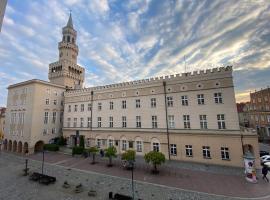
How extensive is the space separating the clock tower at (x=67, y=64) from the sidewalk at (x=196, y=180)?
30.9 meters

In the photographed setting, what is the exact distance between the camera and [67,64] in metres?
48.5

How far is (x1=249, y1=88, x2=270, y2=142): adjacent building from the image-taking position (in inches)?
1937

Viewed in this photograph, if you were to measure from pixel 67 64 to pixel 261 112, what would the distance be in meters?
68.5

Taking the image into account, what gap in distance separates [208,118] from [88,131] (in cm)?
2734

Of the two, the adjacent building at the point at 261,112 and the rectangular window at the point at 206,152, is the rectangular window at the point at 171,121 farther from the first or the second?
the adjacent building at the point at 261,112

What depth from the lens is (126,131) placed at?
1241 inches

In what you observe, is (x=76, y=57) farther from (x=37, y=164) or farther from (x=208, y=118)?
(x=208, y=118)


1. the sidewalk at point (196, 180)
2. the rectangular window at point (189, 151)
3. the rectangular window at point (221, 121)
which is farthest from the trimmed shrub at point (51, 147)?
the rectangular window at point (221, 121)

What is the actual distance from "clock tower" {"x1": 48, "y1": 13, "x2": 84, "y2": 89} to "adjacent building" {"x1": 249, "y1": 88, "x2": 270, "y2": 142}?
63.2m

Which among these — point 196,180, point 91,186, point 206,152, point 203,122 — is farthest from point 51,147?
point 203,122

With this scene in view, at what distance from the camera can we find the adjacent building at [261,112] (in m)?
49.2

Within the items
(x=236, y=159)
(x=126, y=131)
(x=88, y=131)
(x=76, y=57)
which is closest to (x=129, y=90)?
(x=126, y=131)

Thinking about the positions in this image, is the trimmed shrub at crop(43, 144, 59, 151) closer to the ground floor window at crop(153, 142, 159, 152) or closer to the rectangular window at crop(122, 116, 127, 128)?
the rectangular window at crop(122, 116, 127, 128)

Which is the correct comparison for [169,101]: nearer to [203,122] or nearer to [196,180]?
[203,122]
